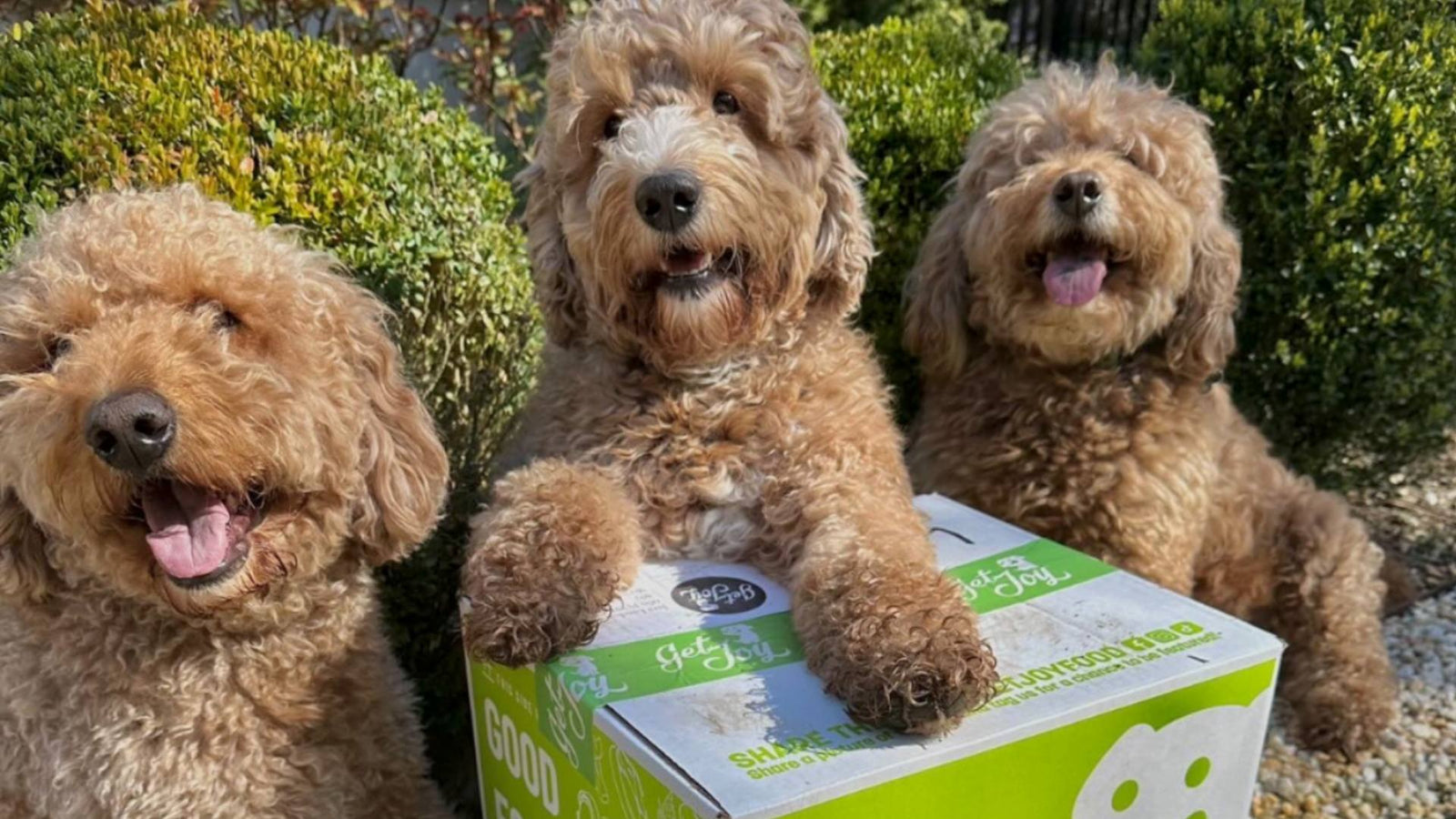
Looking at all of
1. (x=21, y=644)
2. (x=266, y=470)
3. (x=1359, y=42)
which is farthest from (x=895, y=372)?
(x=21, y=644)

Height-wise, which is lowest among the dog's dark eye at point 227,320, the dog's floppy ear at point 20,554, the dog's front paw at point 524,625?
the dog's front paw at point 524,625

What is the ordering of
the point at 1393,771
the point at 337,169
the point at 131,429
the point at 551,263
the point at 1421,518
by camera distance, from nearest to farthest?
the point at 131,429 → the point at 551,263 → the point at 337,169 → the point at 1393,771 → the point at 1421,518

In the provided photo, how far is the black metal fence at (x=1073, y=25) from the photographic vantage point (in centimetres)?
901

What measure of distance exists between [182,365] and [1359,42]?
3.79 meters

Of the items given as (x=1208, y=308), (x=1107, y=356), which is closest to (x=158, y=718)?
(x=1107, y=356)


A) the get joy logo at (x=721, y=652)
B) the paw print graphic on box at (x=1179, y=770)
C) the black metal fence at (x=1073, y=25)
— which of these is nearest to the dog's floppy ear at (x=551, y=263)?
the get joy logo at (x=721, y=652)

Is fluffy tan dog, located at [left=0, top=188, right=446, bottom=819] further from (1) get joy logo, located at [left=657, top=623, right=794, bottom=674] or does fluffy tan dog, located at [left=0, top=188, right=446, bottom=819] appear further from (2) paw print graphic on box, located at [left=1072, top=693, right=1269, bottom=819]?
(2) paw print graphic on box, located at [left=1072, top=693, right=1269, bottom=819]

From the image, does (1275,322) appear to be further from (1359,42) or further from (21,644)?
(21,644)

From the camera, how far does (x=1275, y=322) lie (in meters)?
4.25

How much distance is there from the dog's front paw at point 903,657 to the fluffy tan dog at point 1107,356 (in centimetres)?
124

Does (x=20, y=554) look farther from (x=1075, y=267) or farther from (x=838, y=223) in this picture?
(x=1075, y=267)

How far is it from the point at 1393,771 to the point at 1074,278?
6.20 feet

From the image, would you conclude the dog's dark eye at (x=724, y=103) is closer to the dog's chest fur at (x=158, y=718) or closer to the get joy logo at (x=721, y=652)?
the get joy logo at (x=721, y=652)

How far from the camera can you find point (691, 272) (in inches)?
104
